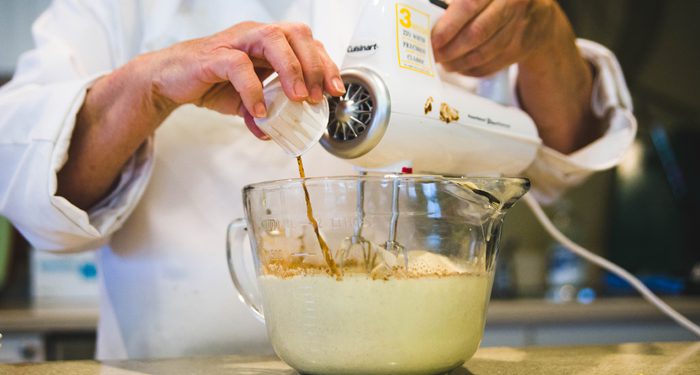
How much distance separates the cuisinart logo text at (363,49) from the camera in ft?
Result: 1.91

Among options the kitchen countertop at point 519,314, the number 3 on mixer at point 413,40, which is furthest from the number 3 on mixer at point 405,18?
the kitchen countertop at point 519,314

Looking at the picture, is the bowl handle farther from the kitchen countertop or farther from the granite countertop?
the kitchen countertop

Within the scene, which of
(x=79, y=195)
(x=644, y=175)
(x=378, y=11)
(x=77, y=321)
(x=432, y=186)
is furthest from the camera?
(x=644, y=175)

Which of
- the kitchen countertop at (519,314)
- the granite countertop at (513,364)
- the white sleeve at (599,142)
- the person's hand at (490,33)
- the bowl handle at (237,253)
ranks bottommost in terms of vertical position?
the kitchen countertop at (519,314)

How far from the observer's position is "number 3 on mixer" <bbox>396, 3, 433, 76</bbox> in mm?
590

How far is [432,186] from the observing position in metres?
0.46

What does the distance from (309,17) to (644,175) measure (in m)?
1.55

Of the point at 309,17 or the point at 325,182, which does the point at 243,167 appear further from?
the point at 325,182

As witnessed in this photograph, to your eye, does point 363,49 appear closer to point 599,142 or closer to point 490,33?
point 490,33

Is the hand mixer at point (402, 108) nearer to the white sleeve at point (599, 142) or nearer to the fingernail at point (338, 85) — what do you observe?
the fingernail at point (338, 85)

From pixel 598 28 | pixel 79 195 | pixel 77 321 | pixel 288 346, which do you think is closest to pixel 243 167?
pixel 79 195

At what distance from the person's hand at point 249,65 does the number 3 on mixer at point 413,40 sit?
0.07 metres

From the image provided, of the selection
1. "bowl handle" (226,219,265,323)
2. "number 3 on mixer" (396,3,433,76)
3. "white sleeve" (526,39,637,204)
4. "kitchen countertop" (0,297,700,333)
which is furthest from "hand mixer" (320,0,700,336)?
"kitchen countertop" (0,297,700,333)

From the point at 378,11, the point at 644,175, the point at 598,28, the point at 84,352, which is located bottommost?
the point at 84,352
